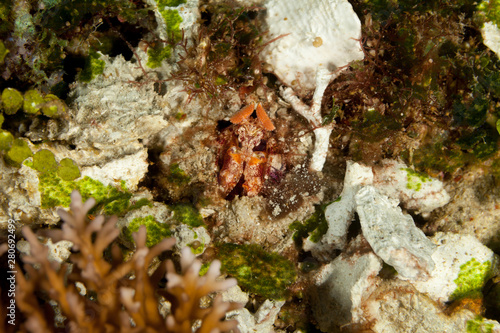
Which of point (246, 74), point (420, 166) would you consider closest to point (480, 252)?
point (420, 166)

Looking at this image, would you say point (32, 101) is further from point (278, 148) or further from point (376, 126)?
point (376, 126)

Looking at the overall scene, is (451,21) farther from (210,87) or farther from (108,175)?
(108,175)

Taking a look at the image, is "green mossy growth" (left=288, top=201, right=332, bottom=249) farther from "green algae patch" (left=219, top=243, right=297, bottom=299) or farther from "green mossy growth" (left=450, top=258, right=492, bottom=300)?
"green mossy growth" (left=450, top=258, right=492, bottom=300)

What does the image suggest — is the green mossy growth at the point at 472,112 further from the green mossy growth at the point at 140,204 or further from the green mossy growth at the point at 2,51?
the green mossy growth at the point at 2,51

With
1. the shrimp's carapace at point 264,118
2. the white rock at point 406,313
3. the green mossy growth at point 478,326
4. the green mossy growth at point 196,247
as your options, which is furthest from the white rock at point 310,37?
the green mossy growth at point 478,326

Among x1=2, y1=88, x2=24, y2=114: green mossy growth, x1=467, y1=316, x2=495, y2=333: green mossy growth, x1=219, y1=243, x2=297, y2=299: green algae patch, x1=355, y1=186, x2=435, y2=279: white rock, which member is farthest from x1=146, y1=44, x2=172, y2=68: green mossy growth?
x1=467, y1=316, x2=495, y2=333: green mossy growth

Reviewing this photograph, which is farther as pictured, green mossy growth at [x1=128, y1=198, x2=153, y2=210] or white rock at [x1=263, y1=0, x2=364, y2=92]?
white rock at [x1=263, y1=0, x2=364, y2=92]
